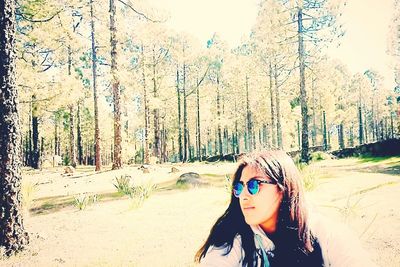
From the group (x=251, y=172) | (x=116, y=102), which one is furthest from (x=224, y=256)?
(x=116, y=102)

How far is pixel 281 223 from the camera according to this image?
214 centimetres

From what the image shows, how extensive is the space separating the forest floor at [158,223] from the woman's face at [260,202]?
75 centimetres

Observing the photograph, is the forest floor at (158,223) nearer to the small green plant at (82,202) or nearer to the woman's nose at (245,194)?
the small green plant at (82,202)

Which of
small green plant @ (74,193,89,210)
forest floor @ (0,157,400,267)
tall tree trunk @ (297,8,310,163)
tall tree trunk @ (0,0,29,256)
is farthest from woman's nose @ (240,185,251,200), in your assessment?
tall tree trunk @ (297,8,310,163)

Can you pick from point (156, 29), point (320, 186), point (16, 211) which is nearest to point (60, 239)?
point (16, 211)

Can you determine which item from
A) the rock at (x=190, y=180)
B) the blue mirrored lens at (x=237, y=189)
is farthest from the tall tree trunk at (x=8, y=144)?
the rock at (x=190, y=180)

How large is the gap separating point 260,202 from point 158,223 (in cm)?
485

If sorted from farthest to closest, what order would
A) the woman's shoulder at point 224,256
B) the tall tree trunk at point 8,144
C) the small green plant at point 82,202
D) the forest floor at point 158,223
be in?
the small green plant at point 82,202
the tall tree trunk at point 8,144
the forest floor at point 158,223
the woman's shoulder at point 224,256

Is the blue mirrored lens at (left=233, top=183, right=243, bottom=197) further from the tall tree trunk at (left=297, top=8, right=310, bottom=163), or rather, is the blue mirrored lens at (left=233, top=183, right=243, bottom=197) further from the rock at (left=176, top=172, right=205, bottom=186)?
the tall tree trunk at (left=297, top=8, right=310, bottom=163)

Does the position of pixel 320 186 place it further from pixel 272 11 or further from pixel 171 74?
pixel 171 74

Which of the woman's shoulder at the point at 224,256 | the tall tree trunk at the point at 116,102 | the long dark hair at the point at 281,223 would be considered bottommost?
the woman's shoulder at the point at 224,256

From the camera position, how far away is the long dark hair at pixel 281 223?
200 centimetres

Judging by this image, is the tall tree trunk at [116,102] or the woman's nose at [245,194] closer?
the woman's nose at [245,194]

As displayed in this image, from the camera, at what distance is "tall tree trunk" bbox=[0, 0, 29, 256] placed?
513cm
